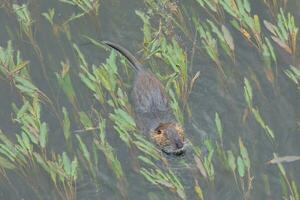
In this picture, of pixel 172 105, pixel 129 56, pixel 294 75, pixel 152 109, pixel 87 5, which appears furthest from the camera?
pixel 87 5

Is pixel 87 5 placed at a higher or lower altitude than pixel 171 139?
higher

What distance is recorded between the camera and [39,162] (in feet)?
14.6

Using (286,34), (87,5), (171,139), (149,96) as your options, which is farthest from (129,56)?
(286,34)

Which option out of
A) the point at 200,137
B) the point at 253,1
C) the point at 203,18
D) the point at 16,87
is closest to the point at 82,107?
the point at 16,87

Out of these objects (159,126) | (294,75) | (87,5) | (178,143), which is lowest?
(294,75)

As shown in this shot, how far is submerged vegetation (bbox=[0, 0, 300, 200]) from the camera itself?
4.50 meters

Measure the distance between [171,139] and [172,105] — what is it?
0.82 feet

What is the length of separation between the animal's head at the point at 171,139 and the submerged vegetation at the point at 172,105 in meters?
Answer: 0.06

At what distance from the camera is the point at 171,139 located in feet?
14.9

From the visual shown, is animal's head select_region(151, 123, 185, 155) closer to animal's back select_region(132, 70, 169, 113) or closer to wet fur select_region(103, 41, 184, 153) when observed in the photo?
wet fur select_region(103, 41, 184, 153)

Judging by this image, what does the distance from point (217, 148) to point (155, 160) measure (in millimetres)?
420

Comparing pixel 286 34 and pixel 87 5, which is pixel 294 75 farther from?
pixel 87 5

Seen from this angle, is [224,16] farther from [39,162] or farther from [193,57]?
[39,162]

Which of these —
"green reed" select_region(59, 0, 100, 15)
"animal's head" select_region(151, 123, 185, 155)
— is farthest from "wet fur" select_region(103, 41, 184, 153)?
"green reed" select_region(59, 0, 100, 15)
